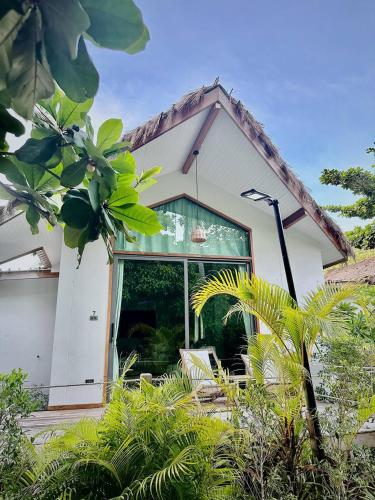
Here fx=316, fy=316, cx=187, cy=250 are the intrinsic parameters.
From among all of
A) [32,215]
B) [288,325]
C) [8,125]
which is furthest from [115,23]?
[288,325]

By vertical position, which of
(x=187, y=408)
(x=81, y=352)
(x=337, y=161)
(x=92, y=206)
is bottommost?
(x=187, y=408)

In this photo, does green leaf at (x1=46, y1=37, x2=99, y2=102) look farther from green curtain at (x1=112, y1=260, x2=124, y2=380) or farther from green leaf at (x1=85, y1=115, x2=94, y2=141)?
green curtain at (x1=112, y1=260, x2=124, y2=380)

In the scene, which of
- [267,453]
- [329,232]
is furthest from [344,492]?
[329,232]

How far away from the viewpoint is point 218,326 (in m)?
6.95

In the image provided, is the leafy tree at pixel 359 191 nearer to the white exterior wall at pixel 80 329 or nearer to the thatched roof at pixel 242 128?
the thatched roof at pixel 242 128

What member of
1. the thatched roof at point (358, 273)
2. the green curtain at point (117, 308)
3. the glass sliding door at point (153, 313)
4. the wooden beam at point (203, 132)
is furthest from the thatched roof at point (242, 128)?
the thatched roof at point (358, 273)

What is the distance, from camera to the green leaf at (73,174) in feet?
3.06

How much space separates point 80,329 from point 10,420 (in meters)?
3.07

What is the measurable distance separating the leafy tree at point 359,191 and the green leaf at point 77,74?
11.8 m

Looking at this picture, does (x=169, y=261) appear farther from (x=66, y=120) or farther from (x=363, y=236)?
(x=363, y=236)

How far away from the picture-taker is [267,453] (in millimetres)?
2814

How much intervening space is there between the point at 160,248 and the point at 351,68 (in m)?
6.80

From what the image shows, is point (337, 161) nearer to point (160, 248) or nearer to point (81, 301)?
point (160, 248)

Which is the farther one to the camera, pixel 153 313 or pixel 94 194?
pixel 153 313
